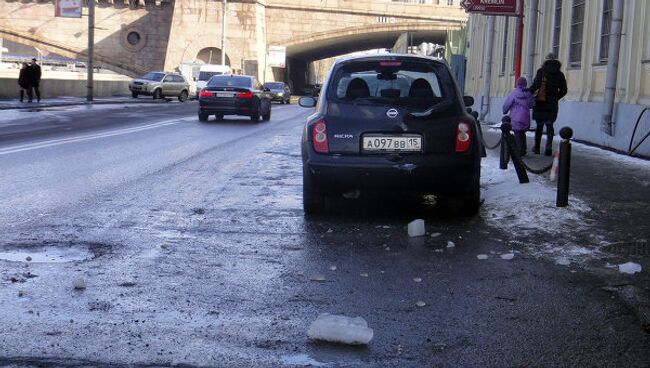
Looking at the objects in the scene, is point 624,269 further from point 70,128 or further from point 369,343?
point 70,128

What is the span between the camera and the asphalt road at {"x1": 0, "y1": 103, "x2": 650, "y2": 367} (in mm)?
3846

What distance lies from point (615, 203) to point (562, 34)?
42.8 ft

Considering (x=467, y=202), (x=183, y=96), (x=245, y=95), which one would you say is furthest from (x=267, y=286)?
(x=183, y=96)

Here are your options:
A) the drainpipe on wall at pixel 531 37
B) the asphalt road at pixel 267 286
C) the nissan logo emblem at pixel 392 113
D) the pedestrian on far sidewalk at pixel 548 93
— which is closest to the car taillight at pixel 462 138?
the nissan logo emblem at pixel 392 113

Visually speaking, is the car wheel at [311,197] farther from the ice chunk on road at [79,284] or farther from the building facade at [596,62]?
the building facade at [596,62]

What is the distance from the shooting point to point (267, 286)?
5.11 m

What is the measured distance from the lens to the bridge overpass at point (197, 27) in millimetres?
76938

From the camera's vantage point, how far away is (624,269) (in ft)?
18.7

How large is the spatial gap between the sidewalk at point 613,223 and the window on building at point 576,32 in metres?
7.04

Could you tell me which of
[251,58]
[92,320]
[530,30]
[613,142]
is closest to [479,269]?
[92,320]

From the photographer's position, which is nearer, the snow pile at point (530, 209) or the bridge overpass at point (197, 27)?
the snow pile at point (530, 209)

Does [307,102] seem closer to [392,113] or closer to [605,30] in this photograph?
[392,113]

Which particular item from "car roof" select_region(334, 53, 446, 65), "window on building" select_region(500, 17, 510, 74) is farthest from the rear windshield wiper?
"window on building" select_region(500, 17, 510, 74)

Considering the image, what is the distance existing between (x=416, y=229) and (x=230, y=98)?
66.1 feet
